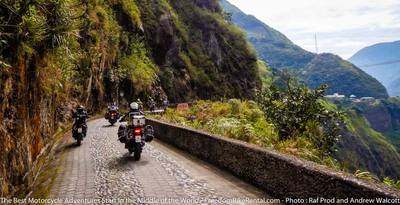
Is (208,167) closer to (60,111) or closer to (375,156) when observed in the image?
(60,111)

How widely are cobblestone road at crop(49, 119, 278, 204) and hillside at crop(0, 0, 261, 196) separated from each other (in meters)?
1.19

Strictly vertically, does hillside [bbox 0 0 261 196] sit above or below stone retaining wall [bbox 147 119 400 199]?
above

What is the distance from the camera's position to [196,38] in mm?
78312

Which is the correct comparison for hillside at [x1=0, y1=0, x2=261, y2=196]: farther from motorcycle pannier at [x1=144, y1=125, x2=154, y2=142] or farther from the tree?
the tree

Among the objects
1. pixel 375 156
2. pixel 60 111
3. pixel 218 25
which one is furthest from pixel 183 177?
pixel 375 156

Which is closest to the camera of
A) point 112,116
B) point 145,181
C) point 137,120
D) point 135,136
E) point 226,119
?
point 145,181

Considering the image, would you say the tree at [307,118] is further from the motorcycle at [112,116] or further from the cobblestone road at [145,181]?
the motorcycle at [112,116]

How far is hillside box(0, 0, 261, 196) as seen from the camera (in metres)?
9.13

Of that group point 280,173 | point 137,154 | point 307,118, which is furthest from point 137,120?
point 307,118

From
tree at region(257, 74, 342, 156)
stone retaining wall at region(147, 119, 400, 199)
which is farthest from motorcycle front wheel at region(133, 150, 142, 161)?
tree at region(257, 74, 342, 156)

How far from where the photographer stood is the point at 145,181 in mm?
9453

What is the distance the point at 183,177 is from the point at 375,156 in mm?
158271

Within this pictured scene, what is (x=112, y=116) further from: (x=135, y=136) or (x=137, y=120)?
(x=135, y=136)

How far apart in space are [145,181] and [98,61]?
2689 cm
